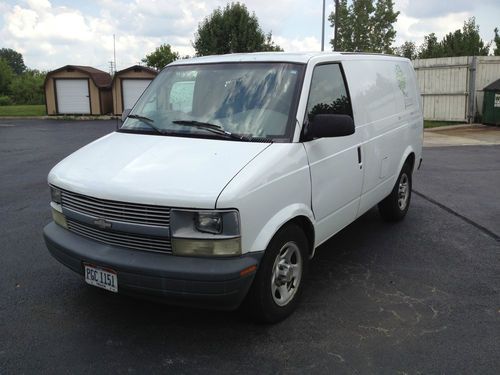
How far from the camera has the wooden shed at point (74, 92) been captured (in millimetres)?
30656

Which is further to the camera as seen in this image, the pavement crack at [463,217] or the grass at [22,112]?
the grass at [22,112]

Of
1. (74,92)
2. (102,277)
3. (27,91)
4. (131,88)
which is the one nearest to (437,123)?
(131,88)

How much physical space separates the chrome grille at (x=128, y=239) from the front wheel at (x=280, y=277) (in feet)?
2.15

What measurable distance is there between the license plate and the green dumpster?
18.1m

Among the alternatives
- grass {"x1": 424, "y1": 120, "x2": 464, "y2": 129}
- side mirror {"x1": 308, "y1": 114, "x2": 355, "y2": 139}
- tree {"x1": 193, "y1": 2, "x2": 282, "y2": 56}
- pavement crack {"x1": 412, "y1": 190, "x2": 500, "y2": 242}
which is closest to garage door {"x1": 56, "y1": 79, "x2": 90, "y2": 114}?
tree {"x1": 193, "y1": 2, "x2": 282, "y2": 56}

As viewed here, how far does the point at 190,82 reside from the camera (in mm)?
4562

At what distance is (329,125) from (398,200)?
9.19ft

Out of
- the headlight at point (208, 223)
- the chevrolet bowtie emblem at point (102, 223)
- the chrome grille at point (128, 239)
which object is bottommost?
the chrome grille at point (128, 239)

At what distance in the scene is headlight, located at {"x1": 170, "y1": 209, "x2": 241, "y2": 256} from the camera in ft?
10.3

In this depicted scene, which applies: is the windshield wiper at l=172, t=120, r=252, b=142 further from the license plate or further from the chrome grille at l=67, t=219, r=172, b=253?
the license plate

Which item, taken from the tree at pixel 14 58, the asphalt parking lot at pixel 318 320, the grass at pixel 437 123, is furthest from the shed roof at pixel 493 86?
the tree at pixel 14 58

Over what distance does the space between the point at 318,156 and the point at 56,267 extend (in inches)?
106

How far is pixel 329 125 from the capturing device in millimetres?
3812

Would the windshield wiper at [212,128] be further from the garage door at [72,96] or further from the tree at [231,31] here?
the tree at [231,31]
